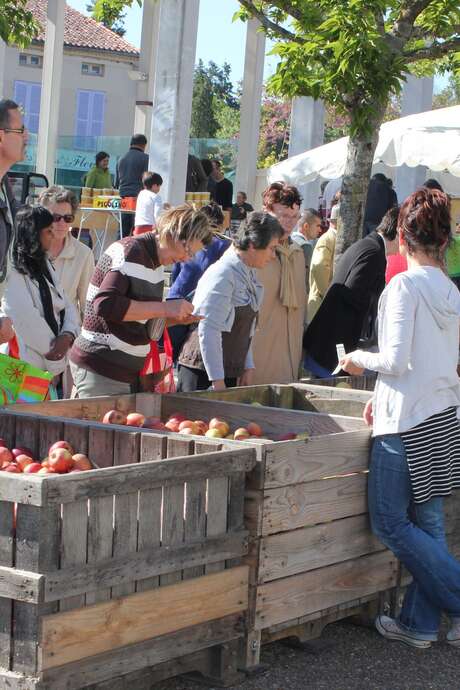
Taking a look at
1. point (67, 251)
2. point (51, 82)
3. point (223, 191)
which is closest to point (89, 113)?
point (51, 82)

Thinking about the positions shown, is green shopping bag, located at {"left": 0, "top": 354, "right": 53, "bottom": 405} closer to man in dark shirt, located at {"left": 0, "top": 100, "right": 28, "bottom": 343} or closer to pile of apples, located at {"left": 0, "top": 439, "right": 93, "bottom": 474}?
man in dark shirt, located at {"left": 0, "top": 100, "right": 28, "bottom": 343}

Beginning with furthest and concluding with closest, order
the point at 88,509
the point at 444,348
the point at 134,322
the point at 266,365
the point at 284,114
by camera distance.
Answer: the point at 284,114 → the point at 266,365 → the point at 134,322 → the point at 444,348 → the point at 88,509

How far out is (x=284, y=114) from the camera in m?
59.9

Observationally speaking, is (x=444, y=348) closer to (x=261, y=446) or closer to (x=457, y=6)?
(x=261, y=446)

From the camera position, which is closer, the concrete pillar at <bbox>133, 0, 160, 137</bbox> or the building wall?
the concrete pillar at <bbox>133, 0, 160, 137</bbox>

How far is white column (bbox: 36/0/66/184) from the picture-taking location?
22.8m

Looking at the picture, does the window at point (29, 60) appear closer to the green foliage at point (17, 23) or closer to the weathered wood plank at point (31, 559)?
the green foliage at point (17, 23)

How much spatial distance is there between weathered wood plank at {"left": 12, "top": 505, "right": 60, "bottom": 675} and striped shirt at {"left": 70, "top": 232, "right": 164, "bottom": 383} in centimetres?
200

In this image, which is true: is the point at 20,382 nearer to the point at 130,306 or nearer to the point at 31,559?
the point at 130,306


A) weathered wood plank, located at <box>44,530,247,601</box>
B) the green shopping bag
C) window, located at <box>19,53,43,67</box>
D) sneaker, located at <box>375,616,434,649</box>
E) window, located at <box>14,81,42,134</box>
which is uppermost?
window, located at <box>19,53,43,67</box>

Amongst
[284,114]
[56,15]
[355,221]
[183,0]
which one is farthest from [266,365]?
[284,114]

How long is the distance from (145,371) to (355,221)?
476cm

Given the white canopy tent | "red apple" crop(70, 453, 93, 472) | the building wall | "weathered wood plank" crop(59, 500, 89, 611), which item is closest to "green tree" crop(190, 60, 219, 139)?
the building wall

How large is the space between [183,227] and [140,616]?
215 cm
